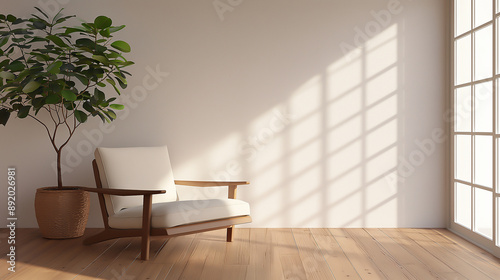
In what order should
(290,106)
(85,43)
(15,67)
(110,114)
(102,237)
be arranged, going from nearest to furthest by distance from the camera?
(102,237), (15,67), (85,43), (110,114), (290,106)

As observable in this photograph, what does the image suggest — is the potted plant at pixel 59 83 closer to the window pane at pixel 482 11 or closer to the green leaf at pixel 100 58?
the green leaf at pixel 100 58

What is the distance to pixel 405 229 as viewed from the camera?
455 cm

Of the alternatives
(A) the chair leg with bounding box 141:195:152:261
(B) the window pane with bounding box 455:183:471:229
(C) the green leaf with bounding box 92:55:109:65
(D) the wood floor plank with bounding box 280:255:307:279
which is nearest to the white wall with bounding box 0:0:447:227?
(B) the window pane with bounding box 455:183:471:229

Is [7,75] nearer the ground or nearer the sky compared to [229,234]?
nearer the sky

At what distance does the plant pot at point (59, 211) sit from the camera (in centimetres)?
409

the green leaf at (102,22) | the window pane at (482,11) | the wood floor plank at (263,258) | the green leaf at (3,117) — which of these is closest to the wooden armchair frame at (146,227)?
the wood floor plank at (263,258)

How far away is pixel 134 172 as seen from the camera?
13.2ft

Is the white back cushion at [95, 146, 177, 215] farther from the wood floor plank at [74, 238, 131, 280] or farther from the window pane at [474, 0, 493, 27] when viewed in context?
the window pane at [474, 0, 493, 27]

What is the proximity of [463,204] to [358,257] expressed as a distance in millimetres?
1416

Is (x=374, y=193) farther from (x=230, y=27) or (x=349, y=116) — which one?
(x=230, y=27)

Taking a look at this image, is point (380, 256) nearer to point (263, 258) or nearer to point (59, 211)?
point (263, 258)

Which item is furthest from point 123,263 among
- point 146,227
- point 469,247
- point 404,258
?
point 469,247

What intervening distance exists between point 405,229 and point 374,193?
0.43m

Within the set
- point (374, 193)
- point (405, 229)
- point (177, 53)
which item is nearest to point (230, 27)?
point (177, 53)
